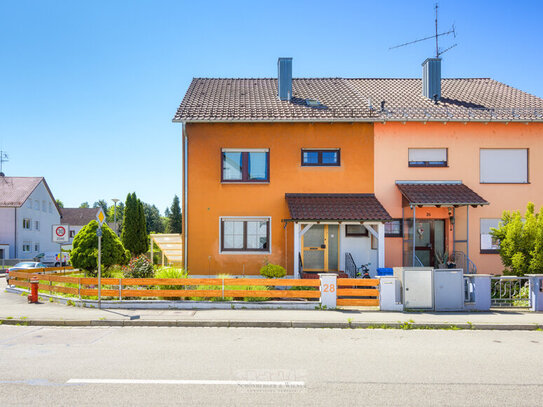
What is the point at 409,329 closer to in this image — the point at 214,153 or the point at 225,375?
the point at 225,375

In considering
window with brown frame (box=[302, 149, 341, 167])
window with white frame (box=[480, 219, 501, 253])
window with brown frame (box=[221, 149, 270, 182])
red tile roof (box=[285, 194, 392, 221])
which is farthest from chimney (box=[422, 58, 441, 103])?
window with brown frame (box=[221, 149, 270, 182])

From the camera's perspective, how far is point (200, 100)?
17891mm

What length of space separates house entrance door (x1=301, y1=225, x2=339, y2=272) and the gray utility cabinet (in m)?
5.14

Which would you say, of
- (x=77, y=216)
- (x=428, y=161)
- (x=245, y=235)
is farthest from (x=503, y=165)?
(x=77, y=216)

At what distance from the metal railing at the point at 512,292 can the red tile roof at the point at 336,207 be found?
162 inches

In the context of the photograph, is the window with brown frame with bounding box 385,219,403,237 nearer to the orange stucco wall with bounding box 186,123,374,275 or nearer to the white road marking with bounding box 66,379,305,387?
the orange stucco wall with bounding box 186,123,374,275

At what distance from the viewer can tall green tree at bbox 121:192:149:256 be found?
115ft

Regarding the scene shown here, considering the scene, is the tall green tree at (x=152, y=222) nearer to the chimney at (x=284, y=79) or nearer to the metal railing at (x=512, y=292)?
the chimney at (x=284, y=79)

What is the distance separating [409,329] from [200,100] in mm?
12509

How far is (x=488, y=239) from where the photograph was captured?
16.9 meters

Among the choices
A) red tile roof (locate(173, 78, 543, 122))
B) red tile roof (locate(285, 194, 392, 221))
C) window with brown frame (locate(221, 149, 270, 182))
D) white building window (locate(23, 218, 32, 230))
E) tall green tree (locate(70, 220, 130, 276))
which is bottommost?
tall green tree (locate(70, 220, 130, 276))

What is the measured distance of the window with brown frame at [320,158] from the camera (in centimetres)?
1681

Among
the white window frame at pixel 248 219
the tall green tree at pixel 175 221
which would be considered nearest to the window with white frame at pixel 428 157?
the white window frame at pixel 248 219

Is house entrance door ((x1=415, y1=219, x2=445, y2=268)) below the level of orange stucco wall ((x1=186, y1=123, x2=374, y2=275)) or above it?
below
